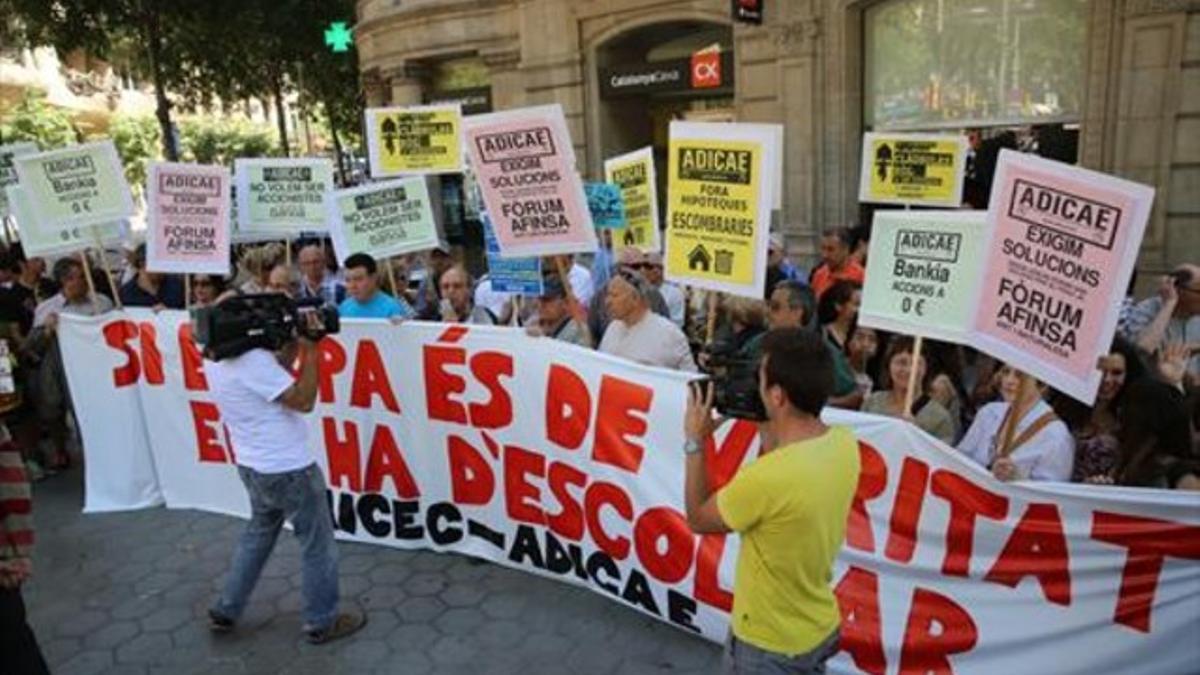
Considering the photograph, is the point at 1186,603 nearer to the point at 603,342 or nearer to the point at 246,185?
the point at 603,342

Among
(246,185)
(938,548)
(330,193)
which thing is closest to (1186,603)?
(938,548)

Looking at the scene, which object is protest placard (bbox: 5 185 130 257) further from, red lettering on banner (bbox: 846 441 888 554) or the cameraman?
red lettering on banner (bbox: 846 441 888 554)

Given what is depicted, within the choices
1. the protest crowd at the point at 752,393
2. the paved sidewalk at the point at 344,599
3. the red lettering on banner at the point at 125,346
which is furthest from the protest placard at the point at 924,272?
the red lettering on banner at the point at 125,346

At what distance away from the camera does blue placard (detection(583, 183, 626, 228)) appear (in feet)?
23.5

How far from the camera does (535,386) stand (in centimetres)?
498

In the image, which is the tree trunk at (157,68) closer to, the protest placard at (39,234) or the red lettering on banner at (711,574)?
the protest placard at (39,234)

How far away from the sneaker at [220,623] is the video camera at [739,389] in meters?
3.13

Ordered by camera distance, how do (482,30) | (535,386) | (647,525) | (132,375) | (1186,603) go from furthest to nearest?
(482,30) → (132,375) → (535,386) → (647,525) → (1186,603)

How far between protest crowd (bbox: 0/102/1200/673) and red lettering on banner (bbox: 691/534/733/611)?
89cm

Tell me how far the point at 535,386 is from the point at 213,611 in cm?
197

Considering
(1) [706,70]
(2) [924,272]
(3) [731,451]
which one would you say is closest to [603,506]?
(3) [731,451]

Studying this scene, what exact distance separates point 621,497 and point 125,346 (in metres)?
3.89

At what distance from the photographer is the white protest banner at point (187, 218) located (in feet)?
20.5

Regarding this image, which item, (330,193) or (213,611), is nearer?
(213,611)
